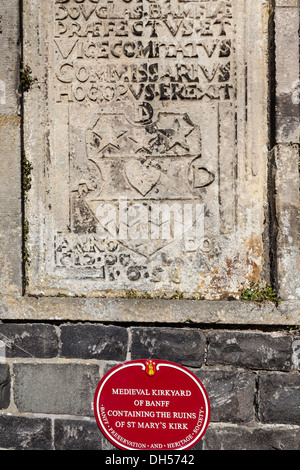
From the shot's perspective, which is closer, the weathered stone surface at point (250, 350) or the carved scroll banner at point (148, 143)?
the weathered stone surface at point (250, 350)

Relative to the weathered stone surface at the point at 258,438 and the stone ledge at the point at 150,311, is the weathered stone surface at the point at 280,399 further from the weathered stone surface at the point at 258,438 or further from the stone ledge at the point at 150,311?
the stone ledge at the point at 150,311

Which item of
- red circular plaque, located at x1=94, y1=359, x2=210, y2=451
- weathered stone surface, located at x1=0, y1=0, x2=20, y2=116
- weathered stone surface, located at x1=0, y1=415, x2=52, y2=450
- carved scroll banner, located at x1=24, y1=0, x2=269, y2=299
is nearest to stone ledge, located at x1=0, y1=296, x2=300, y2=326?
carved scroll banner, located at x1=24, y1=0, x2=269, y2=299

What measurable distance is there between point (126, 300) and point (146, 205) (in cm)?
57

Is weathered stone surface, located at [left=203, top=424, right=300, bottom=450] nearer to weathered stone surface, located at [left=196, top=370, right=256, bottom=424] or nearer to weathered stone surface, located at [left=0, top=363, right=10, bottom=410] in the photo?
weathered stone surface, located at [left=196, top=370, right=256, bottom=424]

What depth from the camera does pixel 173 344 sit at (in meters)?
2.49

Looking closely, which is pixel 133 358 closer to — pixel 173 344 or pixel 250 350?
pixel 173 344

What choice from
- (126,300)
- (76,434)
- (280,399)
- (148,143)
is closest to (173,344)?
(126,300)

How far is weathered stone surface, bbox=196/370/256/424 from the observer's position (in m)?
2.45

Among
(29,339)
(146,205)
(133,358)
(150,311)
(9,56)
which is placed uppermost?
(9,56)

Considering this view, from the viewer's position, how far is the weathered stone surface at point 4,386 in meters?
2.53

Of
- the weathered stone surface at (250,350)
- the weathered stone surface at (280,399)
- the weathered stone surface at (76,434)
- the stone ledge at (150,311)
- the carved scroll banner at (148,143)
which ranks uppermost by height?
the carved scroll banner at (148,143)

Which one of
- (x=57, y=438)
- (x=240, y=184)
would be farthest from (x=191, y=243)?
(x=57, y=438)

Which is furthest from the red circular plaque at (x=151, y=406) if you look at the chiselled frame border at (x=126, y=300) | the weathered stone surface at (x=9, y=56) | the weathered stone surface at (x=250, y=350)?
the weathered stone surface at (x=9, y=56)

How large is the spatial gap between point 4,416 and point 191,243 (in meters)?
1.49
